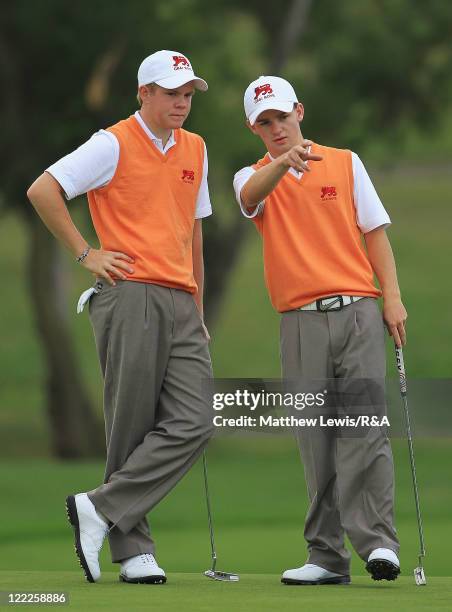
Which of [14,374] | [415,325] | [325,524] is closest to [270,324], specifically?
[415,325]

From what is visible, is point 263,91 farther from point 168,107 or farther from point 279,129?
point 168,107

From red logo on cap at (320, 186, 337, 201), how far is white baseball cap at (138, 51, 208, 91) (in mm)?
691

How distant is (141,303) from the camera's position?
6844 mm

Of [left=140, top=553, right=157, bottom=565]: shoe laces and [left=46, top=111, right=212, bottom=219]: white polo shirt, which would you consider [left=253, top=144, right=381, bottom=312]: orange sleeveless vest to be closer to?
[left=46, top=111, right=212, bottom=219]: white polo shirt

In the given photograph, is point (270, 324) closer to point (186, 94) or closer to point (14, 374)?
point (14, 374)

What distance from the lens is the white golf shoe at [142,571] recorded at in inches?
265

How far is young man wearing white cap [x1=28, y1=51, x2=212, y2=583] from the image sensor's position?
6.78m

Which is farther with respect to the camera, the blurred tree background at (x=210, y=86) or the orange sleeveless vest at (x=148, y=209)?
the blurred tree background at (x=210, y=86)

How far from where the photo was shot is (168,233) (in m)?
6.88

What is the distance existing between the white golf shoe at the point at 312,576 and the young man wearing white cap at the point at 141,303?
20.7 inches

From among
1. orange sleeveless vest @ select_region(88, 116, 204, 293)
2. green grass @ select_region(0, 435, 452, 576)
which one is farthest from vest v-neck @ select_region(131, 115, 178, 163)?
green grass @ select_region(0, 435, 452, 576)

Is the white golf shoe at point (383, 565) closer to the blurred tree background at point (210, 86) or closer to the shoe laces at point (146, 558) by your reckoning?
the shoe laces at point (146, 558)

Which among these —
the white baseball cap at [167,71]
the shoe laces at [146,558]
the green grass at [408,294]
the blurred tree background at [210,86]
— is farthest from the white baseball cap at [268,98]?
the green grass at [408,294]

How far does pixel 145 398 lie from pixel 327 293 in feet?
2.84
